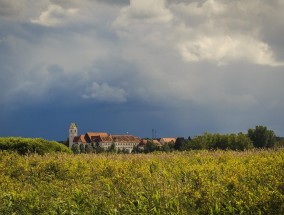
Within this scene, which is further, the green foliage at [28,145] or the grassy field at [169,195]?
the green foliage at [28,145]

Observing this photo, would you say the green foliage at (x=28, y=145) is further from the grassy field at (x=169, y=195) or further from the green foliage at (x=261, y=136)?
the green foliage at (x=261, y=136)

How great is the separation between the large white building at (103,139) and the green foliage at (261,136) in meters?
78.8

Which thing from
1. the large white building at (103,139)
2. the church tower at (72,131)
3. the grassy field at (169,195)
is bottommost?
the grassy field at (169,195)

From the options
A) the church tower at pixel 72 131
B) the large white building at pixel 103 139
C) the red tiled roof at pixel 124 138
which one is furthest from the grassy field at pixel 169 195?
the church tower at pixel 72 131

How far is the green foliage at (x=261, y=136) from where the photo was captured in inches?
2518

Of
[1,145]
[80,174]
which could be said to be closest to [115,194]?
[80,174]

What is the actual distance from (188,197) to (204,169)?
3.12 m

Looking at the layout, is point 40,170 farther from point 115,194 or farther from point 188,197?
point 188,197

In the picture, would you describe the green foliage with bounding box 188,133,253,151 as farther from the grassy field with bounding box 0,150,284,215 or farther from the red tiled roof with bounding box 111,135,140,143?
the red tiled roof with bounding box 111,135,140,143

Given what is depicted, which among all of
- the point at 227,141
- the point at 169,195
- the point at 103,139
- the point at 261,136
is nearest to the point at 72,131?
the point at 103,139

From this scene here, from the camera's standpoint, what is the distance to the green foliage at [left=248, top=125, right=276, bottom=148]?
63969 mm

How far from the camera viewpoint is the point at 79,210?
8.84 m

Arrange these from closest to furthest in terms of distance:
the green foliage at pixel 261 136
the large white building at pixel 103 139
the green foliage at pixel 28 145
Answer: the green foliage at pixel 28 145 < the green foliage at pixel 261 136 < the large white building at pixel 103 139

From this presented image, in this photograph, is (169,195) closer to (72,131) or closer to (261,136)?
(261,136)
